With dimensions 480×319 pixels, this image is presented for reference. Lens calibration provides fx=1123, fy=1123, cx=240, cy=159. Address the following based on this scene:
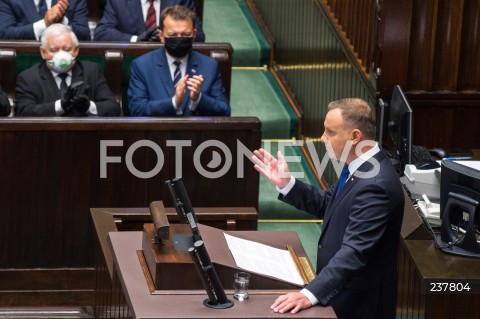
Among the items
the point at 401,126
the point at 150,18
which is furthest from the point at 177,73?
the point at 401,126

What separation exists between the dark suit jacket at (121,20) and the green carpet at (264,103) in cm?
87

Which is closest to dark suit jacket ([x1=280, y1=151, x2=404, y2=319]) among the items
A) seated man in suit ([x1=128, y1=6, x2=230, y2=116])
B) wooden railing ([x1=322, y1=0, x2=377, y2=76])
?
seated man in suit ([x1=128, y1=6, x2=230, y2=116])

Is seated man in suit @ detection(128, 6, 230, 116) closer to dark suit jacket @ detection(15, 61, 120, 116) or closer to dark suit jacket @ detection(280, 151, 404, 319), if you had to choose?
dark suit jacket @ detection(15, 61, 120, 116)

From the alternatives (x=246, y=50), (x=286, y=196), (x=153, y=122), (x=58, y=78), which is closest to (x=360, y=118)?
(x=286, y=196)

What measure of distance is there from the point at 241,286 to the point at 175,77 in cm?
283

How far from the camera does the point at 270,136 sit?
281 inches

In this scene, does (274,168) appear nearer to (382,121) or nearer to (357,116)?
(357,116)

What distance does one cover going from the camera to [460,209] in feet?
14.4

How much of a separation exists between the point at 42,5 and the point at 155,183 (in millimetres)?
1880

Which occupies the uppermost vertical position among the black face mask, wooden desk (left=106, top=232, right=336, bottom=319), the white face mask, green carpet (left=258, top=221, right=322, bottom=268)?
the black face mask

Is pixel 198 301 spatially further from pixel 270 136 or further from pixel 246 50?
pixel 246 50

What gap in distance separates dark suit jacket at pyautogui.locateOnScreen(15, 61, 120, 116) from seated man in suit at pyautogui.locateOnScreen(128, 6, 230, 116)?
0.14 meters

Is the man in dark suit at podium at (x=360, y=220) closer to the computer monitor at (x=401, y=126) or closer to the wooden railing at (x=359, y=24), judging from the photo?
the computer monitor at (x=401, y=126)

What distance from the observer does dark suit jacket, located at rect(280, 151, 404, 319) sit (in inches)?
146
